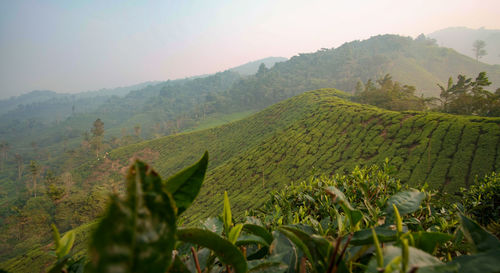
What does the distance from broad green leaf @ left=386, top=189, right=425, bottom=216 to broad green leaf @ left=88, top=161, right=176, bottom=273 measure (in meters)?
0.77

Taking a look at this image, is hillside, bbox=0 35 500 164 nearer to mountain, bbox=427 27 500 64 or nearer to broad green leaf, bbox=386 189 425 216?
broad green leaf, bbox=386 189 425 216

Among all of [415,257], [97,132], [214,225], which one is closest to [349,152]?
[214,225]

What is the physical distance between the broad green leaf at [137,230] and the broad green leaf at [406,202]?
0.77 m

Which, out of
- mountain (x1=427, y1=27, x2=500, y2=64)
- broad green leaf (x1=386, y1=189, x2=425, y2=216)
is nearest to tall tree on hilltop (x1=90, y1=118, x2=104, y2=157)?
broad green leaf (x1=386, y1=189, x2=425, y2=216)

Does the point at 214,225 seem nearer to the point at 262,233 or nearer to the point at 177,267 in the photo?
the point at 262,233

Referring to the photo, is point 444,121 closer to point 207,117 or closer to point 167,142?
point 167,142

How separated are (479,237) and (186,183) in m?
0.71

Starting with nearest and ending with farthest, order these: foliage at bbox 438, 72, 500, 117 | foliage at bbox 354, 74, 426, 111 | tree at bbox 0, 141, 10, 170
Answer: foliage at bbox 438, 72, 500, 117, foliage at bbox 354, 74, 426, 111, tree at bbox 0, 141, 10, 170

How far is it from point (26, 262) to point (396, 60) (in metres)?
77.8

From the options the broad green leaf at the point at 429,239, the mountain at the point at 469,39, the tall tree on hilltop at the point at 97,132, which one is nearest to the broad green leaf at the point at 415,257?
the broad green leaf at the point at 429,239

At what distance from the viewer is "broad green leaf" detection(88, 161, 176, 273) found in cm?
27

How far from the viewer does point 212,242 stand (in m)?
0.52

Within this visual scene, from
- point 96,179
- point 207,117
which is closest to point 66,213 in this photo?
point 96,179

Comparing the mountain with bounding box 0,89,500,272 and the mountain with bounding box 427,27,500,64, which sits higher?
the mountain with bounding box 427,27,500,64
